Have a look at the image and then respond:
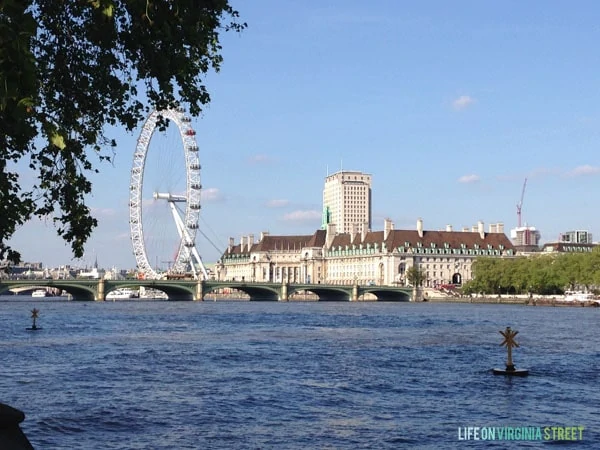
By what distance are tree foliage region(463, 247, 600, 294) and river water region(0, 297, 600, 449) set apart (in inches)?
4146

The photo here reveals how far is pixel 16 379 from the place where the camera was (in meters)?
37.6

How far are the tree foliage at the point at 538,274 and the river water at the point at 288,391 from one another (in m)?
105

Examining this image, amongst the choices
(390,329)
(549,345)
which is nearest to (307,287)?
(390,329)

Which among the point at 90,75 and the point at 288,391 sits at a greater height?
the point at 90,75

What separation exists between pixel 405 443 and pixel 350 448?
175cm

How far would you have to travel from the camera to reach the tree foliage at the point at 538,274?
16350 cm

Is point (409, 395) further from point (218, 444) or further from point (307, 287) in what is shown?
point (307, 287)

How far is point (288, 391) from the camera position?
3375 centimetres

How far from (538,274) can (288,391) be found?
15100 cm

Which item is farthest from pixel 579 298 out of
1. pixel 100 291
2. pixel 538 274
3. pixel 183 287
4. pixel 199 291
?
pixel 100 291

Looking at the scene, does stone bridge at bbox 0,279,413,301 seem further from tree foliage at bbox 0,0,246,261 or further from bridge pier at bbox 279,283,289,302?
tree foliage at bbox 0,0,246,261

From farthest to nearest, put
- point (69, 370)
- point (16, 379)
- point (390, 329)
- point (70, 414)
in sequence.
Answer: point (390, 329) → point (69, 370) → point (16, 379) → point (70, 414)

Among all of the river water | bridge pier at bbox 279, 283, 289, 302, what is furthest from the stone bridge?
the river water

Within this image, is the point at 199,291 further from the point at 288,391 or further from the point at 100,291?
the point at 288,391
